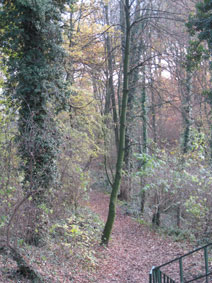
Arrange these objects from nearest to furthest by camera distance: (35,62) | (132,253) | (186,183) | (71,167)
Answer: (35,62), (132,253), (71,167), (186,183)

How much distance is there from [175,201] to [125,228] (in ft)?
8.95

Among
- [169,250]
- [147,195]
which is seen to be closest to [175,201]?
[147,195]

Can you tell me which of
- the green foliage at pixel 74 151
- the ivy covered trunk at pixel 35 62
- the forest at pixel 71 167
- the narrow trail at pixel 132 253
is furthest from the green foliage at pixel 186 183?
the ivy covered trunk at pixel 35 62

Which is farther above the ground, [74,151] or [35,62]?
[35,62]

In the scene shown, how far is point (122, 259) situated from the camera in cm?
908

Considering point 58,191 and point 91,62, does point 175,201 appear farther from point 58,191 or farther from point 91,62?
point 91,62

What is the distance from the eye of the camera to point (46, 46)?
8.60 meters

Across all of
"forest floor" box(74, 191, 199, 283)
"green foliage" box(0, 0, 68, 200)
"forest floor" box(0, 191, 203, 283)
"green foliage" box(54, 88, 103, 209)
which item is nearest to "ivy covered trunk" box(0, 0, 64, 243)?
"green foliage" box(0, 0, 68, 200)

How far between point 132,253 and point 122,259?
31.6 inches

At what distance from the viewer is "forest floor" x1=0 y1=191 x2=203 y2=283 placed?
648 centimetres

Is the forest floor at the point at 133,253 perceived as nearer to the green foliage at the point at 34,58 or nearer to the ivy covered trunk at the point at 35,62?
the ivy covered trunk at the point at 35,62

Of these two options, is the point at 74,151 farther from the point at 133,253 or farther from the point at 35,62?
the point at 133,253

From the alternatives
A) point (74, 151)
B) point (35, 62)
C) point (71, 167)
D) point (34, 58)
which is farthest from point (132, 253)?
point (34, 58)

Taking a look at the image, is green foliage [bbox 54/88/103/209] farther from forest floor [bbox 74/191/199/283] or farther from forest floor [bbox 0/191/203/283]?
forest floor [bbox 74/191/199/283]
